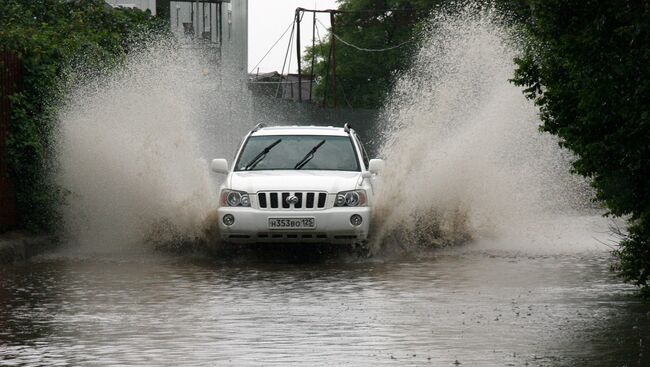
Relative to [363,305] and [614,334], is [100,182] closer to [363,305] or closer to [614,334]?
[363,305]

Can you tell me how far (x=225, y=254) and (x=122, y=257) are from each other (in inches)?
50.8

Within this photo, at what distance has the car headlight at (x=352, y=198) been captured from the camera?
17641 mm

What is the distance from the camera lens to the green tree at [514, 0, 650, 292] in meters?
9.56

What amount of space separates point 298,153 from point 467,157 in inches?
132

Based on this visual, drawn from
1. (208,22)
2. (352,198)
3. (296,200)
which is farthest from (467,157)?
(208,22)

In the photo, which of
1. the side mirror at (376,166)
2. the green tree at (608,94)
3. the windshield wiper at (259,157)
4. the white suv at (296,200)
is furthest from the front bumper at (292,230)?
the green tree at (608,94)

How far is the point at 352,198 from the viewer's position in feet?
58.2

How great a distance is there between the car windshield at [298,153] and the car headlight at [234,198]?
1131 millimetres

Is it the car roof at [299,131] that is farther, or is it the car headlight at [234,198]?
the car roof at [299,131]

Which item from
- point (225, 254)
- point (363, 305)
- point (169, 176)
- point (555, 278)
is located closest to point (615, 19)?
point (363, 305)

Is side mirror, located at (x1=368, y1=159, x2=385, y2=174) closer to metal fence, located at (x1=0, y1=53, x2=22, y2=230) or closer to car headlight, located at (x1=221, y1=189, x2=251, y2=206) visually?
car headlight, located at (x1=221, y1=189, x2=251, y2=206)

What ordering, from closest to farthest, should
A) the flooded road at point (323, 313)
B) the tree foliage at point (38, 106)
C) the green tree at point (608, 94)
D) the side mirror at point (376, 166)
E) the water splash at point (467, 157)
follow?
the green tree at point (608, 94)
the flooded road at point (323, 313)
the side mirror at point (376, 166)
the tree foliage at point (38, 106)
the water splash at point (467, 157)

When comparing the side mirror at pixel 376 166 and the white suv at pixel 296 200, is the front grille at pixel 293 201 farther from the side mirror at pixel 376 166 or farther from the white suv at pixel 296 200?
the side mirror at pixel 376 166

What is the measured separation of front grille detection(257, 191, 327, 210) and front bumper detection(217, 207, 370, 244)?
0.15 meters
